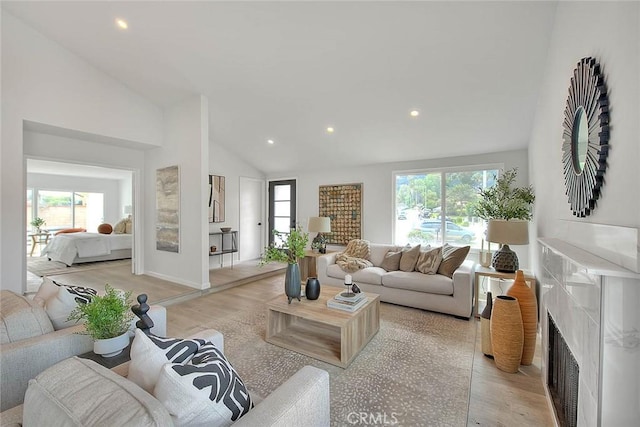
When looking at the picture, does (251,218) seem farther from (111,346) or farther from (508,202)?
(111,346)

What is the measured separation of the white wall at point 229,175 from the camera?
5.80 meters

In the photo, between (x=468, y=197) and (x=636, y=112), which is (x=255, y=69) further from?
(x=468, y=197)

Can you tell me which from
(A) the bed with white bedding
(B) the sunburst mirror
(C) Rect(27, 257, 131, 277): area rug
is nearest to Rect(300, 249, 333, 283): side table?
(B) the sunburst mirror

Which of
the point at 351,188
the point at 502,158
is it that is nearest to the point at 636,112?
the point at 502,158

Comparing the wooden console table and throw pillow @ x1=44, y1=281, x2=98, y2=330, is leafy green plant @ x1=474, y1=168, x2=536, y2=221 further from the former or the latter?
the wooden console table

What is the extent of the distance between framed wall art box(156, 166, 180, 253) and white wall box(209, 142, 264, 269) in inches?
43.5

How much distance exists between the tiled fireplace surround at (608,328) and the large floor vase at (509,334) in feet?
3.27

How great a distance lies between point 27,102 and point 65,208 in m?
7.08

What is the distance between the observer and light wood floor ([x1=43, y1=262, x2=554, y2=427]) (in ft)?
5.89

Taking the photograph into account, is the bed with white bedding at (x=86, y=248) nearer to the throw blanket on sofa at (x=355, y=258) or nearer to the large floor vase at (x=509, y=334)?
the throw blanket on sofa at (x=355, y=258)

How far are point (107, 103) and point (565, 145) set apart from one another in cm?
547

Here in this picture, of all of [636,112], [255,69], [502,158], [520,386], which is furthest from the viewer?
Result: [502,158]

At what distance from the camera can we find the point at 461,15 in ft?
7.75

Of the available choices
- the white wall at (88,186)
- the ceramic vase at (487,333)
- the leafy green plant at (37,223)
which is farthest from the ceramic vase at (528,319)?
the white wall at (88,186)
